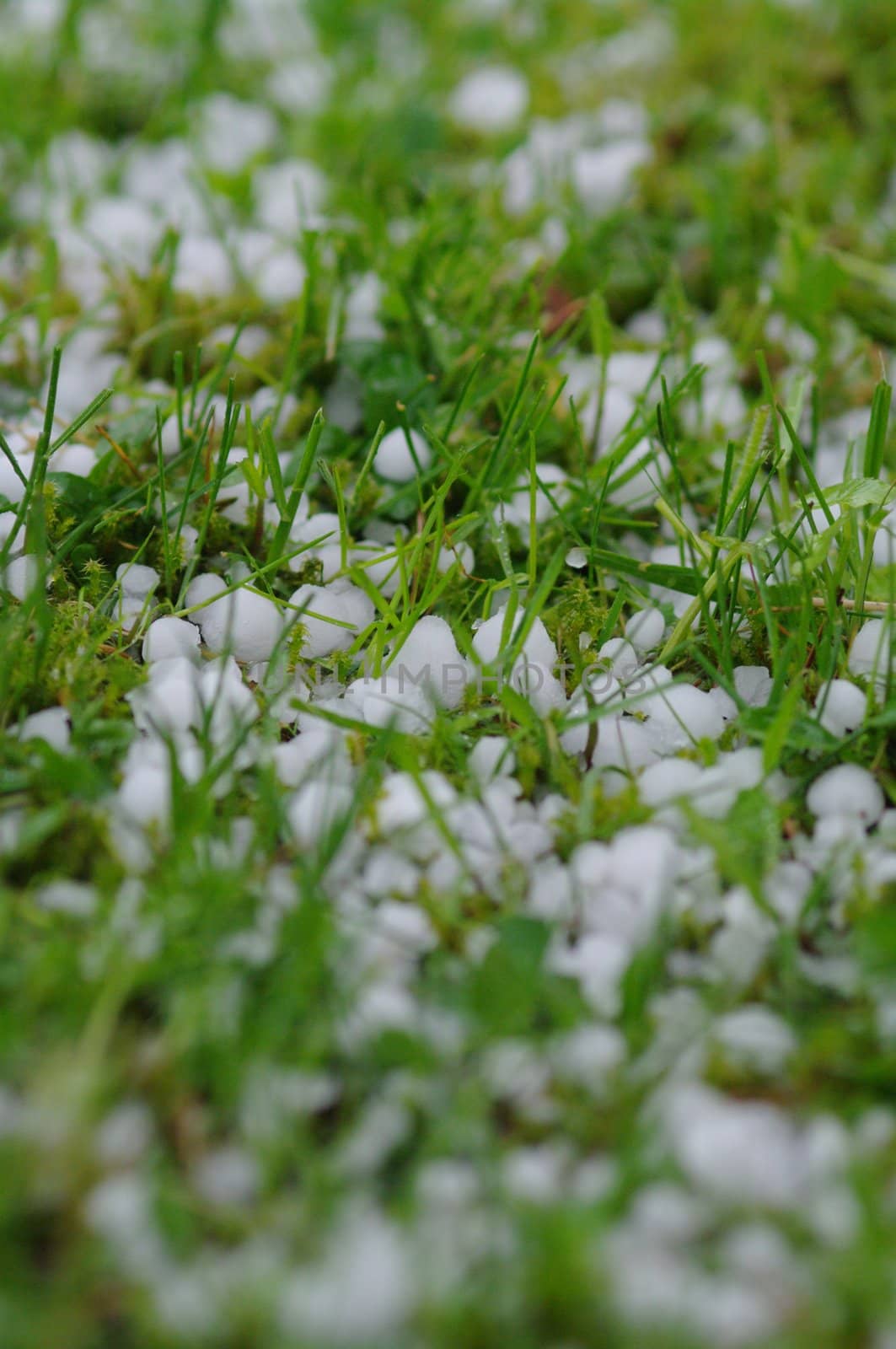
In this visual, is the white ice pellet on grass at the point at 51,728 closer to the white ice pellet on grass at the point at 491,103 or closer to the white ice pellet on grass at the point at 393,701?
the white ice pellet on grass at the point at 393,701

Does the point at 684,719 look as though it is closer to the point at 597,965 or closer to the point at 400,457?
the point at 597,965

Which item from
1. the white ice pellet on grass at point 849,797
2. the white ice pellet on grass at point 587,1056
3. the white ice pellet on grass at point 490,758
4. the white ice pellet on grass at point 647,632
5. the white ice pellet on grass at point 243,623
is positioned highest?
the white ice pellet on grass at point 243,623

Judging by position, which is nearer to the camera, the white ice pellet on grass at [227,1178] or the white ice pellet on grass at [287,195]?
the white ice pellet on grass at [227,1178]

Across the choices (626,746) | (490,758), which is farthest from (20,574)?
(626,746)

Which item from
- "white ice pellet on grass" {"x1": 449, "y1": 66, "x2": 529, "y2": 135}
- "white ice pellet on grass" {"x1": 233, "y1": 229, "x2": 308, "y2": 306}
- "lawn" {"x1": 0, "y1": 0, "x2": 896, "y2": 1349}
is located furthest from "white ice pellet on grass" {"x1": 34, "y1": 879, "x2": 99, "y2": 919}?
"white ice pellet on grass" {"x1": 449, "y1": 66, "x2": 529, "y2": 135}

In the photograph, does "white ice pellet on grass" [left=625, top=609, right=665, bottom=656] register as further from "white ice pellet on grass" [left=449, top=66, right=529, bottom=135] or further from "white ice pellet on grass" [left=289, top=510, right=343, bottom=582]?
"white ice pellet on grass" [left=449, top=66, right=529, bottom=135]

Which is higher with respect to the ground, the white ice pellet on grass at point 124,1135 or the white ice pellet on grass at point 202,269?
the white ice pellet on grass at point 202,269

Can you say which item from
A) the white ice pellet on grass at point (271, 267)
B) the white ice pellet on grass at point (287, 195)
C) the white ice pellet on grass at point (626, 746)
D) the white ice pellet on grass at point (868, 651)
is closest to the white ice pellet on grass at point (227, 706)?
the white ice pellet on grass at point (626, 746)
